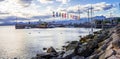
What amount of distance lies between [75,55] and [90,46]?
286cm

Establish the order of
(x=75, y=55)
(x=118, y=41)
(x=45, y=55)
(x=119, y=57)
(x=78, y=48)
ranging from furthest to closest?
(x=45, y=55) → (x=78, y=48) → (x=75, y=55) → (x=118, y=41) → (x=119, y=57)

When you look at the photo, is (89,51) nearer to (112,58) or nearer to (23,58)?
(112,58)

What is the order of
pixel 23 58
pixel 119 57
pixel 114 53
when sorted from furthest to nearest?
1. pixel 23 58
2. pixel 114 53
3. pixel 119 57

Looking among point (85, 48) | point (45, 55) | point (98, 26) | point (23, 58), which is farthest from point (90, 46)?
point (98, 26)

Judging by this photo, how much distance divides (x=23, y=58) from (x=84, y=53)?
612 inches

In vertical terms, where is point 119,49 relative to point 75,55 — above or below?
above

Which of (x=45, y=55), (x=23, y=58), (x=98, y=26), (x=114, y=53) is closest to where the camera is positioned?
(x=114, y=53)

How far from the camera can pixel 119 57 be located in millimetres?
17234

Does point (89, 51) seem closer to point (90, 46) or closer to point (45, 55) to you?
point (90, 46)

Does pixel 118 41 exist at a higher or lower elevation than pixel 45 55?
higher

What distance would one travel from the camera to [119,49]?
19125 millimetres

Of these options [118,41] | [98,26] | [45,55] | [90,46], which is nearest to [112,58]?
[118,41]

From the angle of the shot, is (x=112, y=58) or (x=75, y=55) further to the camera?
(x=75, y=55)

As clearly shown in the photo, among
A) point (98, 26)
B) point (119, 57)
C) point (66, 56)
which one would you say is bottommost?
point (98, 26)
